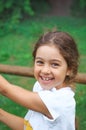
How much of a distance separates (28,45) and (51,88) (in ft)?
23.4

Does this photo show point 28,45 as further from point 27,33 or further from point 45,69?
point 45,69

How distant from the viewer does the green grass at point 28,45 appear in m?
4.84

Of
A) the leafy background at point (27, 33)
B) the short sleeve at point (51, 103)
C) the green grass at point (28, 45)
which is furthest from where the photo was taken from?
the leafy background at point (27, 33)

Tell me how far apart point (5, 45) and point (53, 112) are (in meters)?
7.37

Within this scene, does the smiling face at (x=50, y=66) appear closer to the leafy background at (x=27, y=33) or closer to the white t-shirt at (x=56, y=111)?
the white t-shirt at (x=56, y=111)

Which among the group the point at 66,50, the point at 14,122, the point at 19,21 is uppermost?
the point at 66,50

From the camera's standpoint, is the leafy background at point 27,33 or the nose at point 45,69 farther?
the leafy background at point 27,33

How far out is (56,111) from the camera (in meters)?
2.37

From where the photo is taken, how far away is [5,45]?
9.63 meters

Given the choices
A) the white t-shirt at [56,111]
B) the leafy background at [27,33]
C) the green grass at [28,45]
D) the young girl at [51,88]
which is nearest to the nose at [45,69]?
the young girl at [51,88]

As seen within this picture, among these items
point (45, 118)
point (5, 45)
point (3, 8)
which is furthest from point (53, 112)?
point (3, 8)

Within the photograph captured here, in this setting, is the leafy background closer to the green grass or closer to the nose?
the green grass

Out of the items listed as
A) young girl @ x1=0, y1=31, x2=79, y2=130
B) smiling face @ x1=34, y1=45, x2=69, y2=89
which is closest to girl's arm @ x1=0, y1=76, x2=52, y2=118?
young girl @ x1=0, y1=31, x2=79, y2=130

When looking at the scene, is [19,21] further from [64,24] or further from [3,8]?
[64,24]
